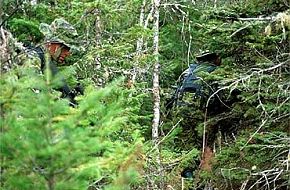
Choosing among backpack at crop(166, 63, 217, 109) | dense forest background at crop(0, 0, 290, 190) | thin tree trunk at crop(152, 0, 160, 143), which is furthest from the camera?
thin tree trunk at crop(152, 0, 160, 143)

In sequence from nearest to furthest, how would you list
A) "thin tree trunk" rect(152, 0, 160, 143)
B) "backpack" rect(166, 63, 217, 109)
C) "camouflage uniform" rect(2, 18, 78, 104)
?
1. "camouflage uniform" rect(2, 18, 78, 104)
2. "backpack" rect(166, 63, 217, 109)
3. "thin tree trunk" rect(152, 0, 160, 143)

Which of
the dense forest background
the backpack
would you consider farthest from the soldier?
the dense forest background

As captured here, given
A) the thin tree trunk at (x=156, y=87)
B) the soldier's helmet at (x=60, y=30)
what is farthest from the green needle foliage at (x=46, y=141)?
the thin tree trunk at (x=156, y=87)

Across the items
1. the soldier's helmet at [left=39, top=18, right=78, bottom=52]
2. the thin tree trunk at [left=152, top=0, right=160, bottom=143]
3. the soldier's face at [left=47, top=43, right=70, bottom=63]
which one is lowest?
the thin tree trunk at [left=152, top=0, right=160, bottom=143]

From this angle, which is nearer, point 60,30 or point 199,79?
point 60,30

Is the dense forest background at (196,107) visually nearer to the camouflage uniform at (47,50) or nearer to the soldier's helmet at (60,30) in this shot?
Answer: the camouflage uniform at (47,50)

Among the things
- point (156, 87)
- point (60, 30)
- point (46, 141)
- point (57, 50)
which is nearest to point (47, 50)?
point (57, 50)

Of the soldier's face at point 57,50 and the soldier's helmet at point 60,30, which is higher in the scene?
the soldier's helmet at point 60,30

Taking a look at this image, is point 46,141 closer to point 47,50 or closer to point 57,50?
point 47,50

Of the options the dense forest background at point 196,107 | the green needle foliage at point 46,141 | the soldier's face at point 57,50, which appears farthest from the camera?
the soldier's face at point 57,50

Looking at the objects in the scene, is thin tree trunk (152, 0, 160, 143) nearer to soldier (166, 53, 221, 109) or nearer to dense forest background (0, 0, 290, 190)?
dense forest background (0, 0, 290, 190)

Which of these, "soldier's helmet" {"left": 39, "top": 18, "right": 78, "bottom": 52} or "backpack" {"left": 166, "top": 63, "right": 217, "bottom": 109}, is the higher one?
"soldier's helmet" {"left": 39, "top": 18, "right": 78, "bottom": 52}

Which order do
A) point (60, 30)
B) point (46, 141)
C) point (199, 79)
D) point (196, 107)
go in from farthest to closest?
point (196, 107) < point (199, 79) < point (60, 30) < point (46, 141)

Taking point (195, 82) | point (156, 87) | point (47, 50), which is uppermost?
point (47, 50)
